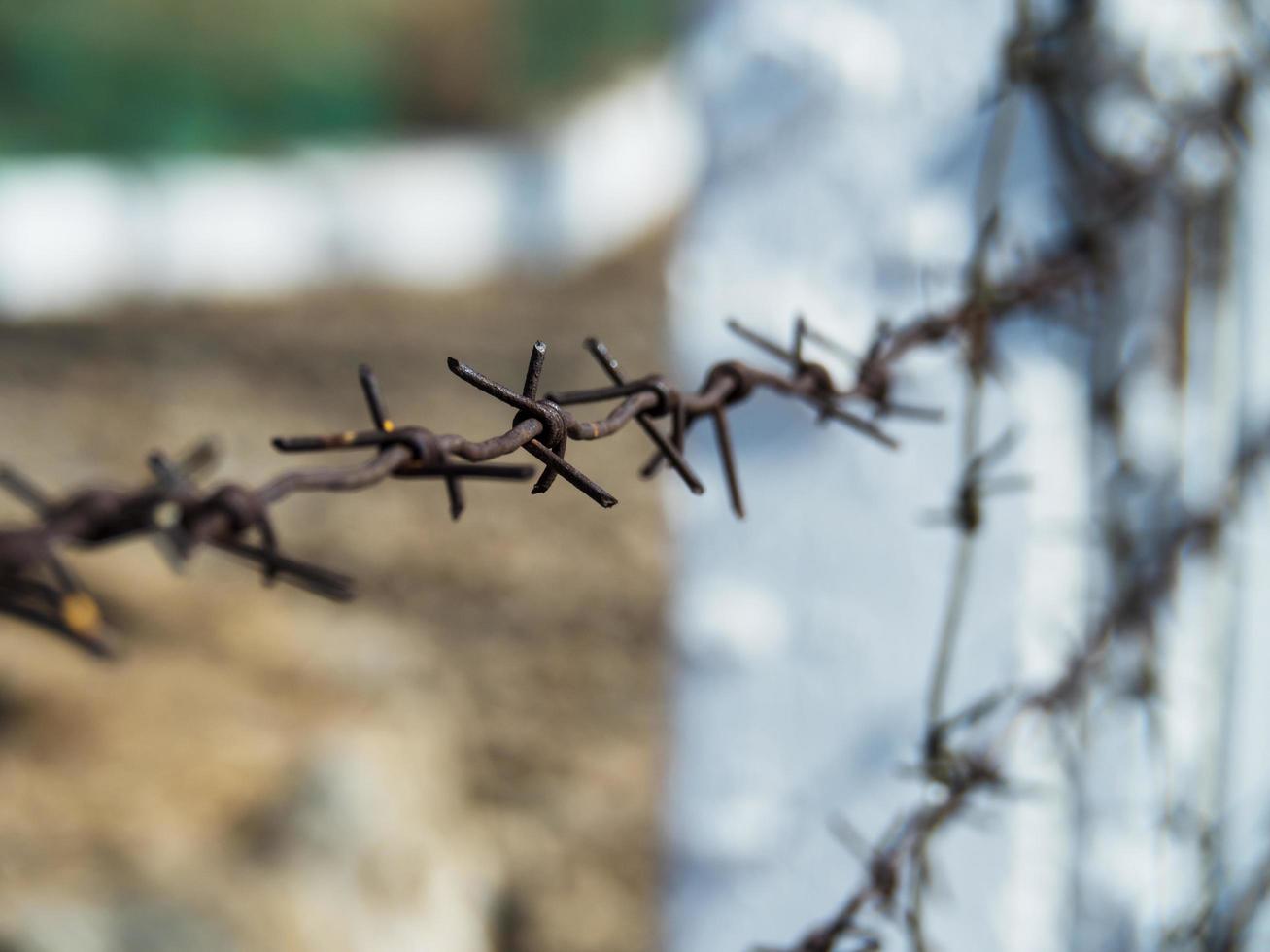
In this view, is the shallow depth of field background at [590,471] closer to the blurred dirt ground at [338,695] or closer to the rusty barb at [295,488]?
the blurred dirt ground at [338,695]

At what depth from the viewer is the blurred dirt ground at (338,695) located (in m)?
2.21

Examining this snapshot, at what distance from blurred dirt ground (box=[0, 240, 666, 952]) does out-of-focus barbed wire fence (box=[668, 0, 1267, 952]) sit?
4.54 feet

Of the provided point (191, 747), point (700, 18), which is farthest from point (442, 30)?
point (700, 18)

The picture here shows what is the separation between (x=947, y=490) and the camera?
95 cm

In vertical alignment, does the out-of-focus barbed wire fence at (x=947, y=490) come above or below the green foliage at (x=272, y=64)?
below

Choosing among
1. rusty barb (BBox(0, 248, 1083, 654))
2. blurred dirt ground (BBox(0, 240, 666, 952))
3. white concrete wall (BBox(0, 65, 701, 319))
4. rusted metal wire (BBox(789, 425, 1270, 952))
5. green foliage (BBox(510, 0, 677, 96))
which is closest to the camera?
rusty barb (BBox(0, 248, 1083, 654))

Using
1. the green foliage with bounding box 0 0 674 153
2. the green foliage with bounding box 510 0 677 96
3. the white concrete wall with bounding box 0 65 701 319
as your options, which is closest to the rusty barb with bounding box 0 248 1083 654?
the white concrete wall with bounding box 0 65 701 319

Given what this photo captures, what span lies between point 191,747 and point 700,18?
210cm

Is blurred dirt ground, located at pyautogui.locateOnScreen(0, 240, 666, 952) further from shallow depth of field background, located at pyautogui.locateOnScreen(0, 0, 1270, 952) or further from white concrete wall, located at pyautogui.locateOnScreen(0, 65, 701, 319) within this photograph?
white concrete wall, located at pyautogui.locateOnScreen(0, 65, 701, 319)

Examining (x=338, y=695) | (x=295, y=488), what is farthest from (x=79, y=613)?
(x=338, y=695)

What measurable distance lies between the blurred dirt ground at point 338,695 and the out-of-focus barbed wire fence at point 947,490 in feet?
4.54

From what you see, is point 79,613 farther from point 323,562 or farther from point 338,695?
point 323,562

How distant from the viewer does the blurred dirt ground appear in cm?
221

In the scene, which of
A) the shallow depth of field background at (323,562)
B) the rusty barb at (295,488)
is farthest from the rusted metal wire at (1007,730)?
the shallow depth of field background at (323,562)
